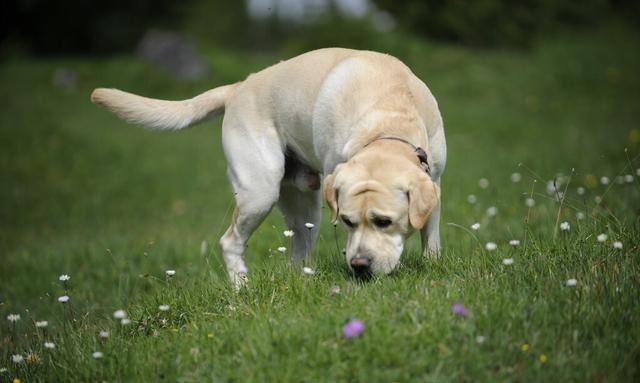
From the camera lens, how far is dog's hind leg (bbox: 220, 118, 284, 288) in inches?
202

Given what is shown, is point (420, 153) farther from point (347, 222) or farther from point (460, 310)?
point (460, 310)

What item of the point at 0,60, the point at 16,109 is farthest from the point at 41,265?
the point at 0,60

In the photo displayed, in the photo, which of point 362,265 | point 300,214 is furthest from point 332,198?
point 300,214

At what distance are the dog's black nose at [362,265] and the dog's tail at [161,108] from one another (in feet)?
6.96

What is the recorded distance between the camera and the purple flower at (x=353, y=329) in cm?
318

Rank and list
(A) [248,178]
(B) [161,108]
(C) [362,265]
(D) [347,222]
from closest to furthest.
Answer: (C) [362,265] → (D) [347,222] → (A) [248,178] → (B) [161,108]

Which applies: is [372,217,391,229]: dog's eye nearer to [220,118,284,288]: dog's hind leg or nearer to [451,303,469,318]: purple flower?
[451,303,469,318]: purple flower

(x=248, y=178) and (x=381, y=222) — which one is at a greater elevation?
(x=381, y=222)

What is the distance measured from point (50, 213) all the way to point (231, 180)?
569cm

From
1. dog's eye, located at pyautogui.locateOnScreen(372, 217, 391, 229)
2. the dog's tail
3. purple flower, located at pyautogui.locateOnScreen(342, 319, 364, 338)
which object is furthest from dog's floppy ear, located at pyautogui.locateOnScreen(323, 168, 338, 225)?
the dog's tail

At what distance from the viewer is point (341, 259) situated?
181 inches

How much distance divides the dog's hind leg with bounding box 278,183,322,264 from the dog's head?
1.45 metres

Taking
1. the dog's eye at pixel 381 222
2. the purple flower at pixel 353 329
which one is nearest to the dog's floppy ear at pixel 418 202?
the dog's eye at pixel 381 222

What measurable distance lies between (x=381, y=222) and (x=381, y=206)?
10 cm
